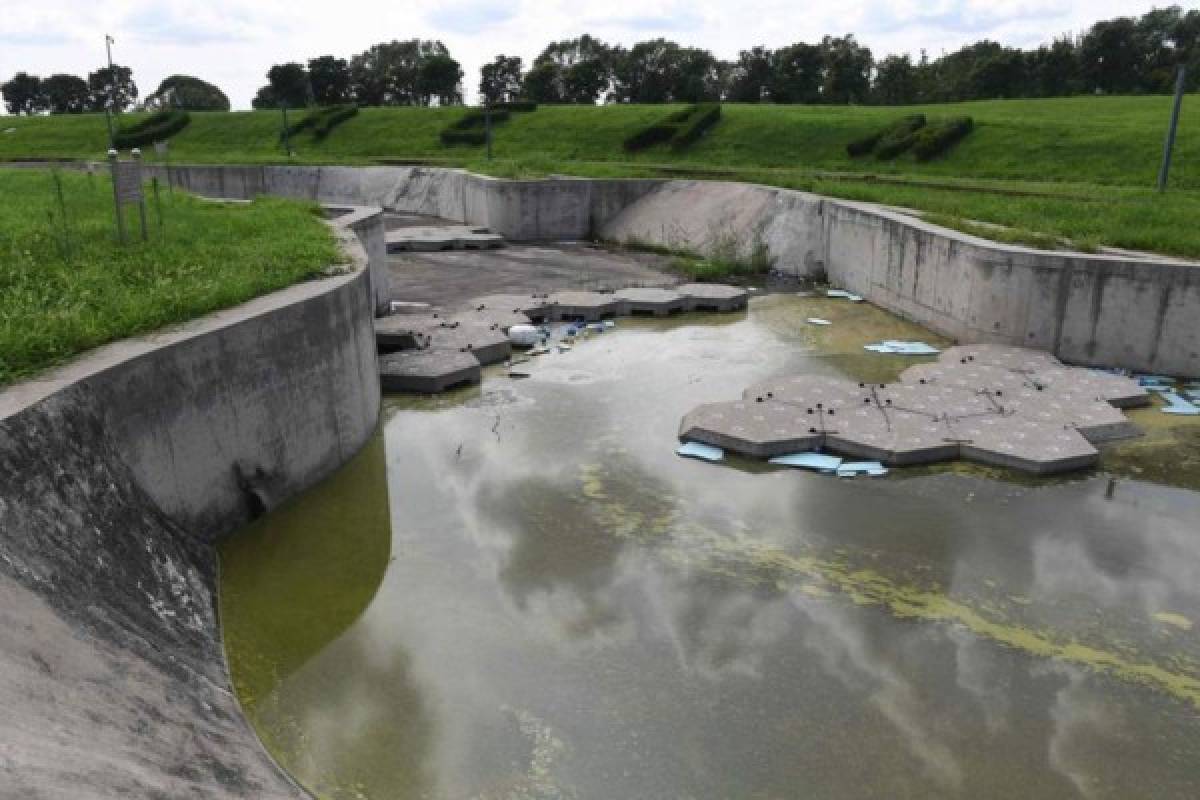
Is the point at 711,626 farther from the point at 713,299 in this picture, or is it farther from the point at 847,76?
the point at 847,76

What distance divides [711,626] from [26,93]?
82251mm

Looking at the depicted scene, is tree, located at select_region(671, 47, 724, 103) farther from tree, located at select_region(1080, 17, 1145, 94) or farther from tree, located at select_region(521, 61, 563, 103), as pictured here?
tree, located at select_region(1080, 17, 1145, 94)

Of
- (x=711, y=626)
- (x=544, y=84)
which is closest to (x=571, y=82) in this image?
(x=544, y=84)

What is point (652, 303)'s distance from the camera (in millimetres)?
14727

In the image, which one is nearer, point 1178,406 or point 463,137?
point 1178,406

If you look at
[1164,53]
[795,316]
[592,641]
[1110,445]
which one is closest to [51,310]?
[592,641]

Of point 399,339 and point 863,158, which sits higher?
point 863,158

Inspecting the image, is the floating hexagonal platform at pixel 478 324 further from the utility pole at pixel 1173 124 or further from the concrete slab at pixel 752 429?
the utility pole at pixel 1173 124

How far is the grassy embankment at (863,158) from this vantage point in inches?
571

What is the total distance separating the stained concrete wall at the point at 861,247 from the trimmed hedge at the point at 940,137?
7091mm

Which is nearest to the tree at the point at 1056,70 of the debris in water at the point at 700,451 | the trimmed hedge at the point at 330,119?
the trimmed hedge at the point at 330,119

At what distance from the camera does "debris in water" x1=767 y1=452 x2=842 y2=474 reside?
832cm

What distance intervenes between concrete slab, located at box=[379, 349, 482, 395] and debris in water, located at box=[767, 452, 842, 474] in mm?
4083

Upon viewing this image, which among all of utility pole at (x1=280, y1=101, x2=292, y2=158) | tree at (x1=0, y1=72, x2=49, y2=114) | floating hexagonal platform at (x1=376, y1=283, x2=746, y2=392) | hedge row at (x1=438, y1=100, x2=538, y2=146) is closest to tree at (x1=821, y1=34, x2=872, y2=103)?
hedge row at (x1=438, y1=100, x2=538, y2=146)
